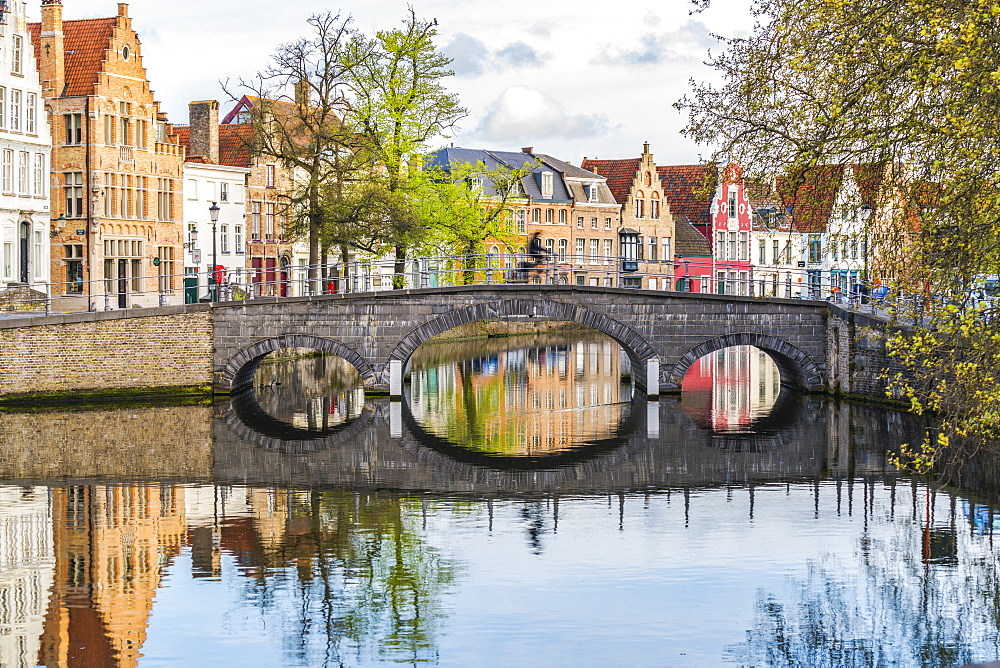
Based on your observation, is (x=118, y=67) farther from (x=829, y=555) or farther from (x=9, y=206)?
(x=829, y=555)

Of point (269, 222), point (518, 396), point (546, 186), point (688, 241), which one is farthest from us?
point (688, 241)

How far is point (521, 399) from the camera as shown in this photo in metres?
43.5

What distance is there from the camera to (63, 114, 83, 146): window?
54969 millimetres

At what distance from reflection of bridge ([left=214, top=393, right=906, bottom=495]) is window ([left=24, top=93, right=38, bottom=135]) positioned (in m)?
19.0

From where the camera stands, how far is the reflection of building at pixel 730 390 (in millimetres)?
39125

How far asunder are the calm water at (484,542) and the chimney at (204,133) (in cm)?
2885

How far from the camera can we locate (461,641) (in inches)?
651

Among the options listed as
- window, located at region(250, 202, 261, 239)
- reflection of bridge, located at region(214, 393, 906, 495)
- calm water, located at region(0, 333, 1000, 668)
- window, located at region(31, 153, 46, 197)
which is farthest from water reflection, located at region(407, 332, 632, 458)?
window, located at region(31, 153, 46, 197)

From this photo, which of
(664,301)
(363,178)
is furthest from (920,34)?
(363,178)

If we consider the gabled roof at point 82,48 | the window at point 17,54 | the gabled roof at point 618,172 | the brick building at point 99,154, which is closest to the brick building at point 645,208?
the gabled roof at point 618,172

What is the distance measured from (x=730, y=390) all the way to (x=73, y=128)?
2784 cm

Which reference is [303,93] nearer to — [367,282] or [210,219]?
[367,282]

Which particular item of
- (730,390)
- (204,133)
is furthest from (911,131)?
(204,133)

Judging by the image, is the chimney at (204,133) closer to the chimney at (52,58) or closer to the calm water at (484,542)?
the chimney at (52,58)
